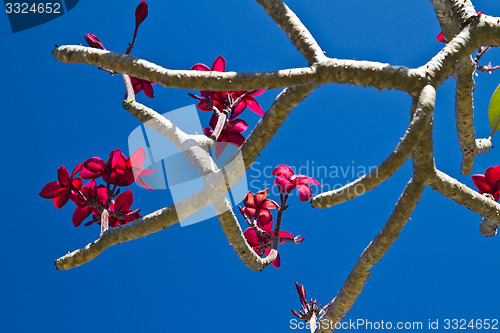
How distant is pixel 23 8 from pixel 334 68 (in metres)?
1.59

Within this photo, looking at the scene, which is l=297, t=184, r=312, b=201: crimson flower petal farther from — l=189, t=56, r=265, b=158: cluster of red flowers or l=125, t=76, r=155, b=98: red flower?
l=125, t=76, r=155, b=98: red flower

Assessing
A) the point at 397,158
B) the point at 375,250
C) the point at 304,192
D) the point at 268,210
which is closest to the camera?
the point at 397,158

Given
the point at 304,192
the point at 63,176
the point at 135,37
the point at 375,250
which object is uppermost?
the point at 135,37

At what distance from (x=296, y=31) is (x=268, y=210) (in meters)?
0.34

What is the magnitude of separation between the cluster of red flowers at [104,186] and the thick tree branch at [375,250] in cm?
37

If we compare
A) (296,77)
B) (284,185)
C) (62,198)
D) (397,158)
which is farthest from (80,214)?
(397,158)

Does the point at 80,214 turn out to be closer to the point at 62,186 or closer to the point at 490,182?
the point at 62,186

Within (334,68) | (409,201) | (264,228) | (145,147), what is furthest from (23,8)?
(409,201)

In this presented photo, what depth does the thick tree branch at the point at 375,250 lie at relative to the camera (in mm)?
658

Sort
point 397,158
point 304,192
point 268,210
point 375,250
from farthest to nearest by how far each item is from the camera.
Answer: point 268,210 → point 304,192 → point 375,250 → point 397,158

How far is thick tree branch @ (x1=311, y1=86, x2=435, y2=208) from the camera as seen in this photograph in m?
0.56

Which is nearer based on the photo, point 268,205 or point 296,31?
point 296,31

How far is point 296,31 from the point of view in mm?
747

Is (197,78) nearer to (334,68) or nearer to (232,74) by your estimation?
(232,74)
